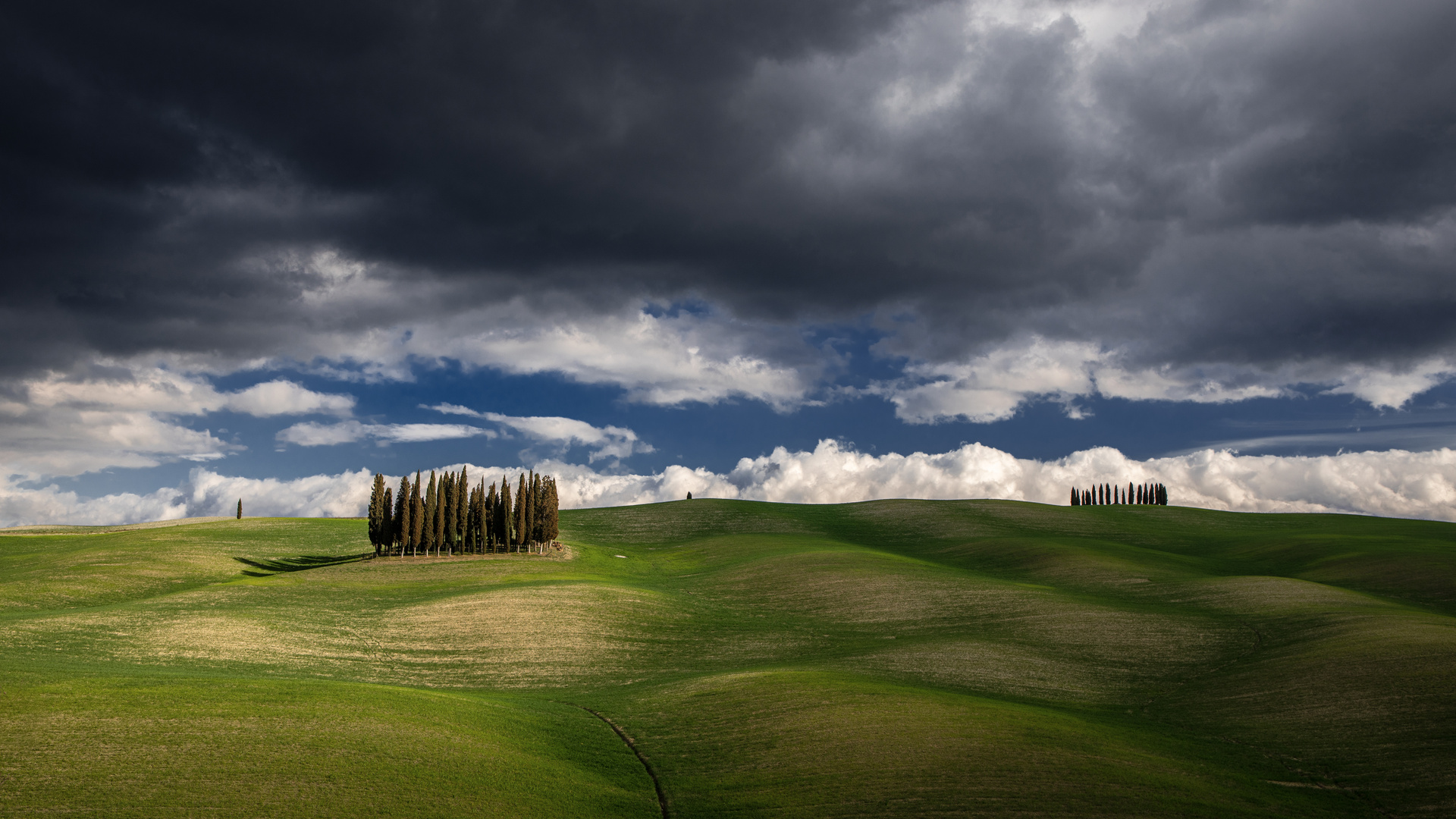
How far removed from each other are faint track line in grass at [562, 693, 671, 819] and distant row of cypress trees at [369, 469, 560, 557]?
56625 millimetres

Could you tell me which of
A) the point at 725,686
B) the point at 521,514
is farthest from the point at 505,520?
the point at 725,686

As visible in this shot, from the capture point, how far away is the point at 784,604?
60812 millimetres

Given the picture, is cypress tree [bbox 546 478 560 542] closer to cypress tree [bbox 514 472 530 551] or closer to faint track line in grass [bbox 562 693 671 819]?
cypress tree [bbox 514 472 530 551]

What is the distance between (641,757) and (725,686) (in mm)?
8642

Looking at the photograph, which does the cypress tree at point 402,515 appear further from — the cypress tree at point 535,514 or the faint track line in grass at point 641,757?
the faint track line in grass at point 641,757

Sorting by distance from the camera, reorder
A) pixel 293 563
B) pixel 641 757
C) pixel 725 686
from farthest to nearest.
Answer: pixel 293 563, pixel 725 686, pixel 641 757

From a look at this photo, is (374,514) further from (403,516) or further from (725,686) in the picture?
(725,686)

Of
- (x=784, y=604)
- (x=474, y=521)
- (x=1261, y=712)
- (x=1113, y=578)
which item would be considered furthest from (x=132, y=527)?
(x=1261, y=712)

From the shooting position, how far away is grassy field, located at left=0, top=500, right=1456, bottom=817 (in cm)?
1992

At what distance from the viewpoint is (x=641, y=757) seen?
81.7 feet

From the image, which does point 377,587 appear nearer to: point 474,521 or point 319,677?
point 474,521

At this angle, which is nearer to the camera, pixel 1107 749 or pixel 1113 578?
pixel 1107 749

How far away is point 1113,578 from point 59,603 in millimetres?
79816

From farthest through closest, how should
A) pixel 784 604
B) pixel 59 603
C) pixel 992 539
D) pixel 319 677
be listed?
pixel 992 539 → pixel 784 604 → pixel 59 603 → pixel 319 677
